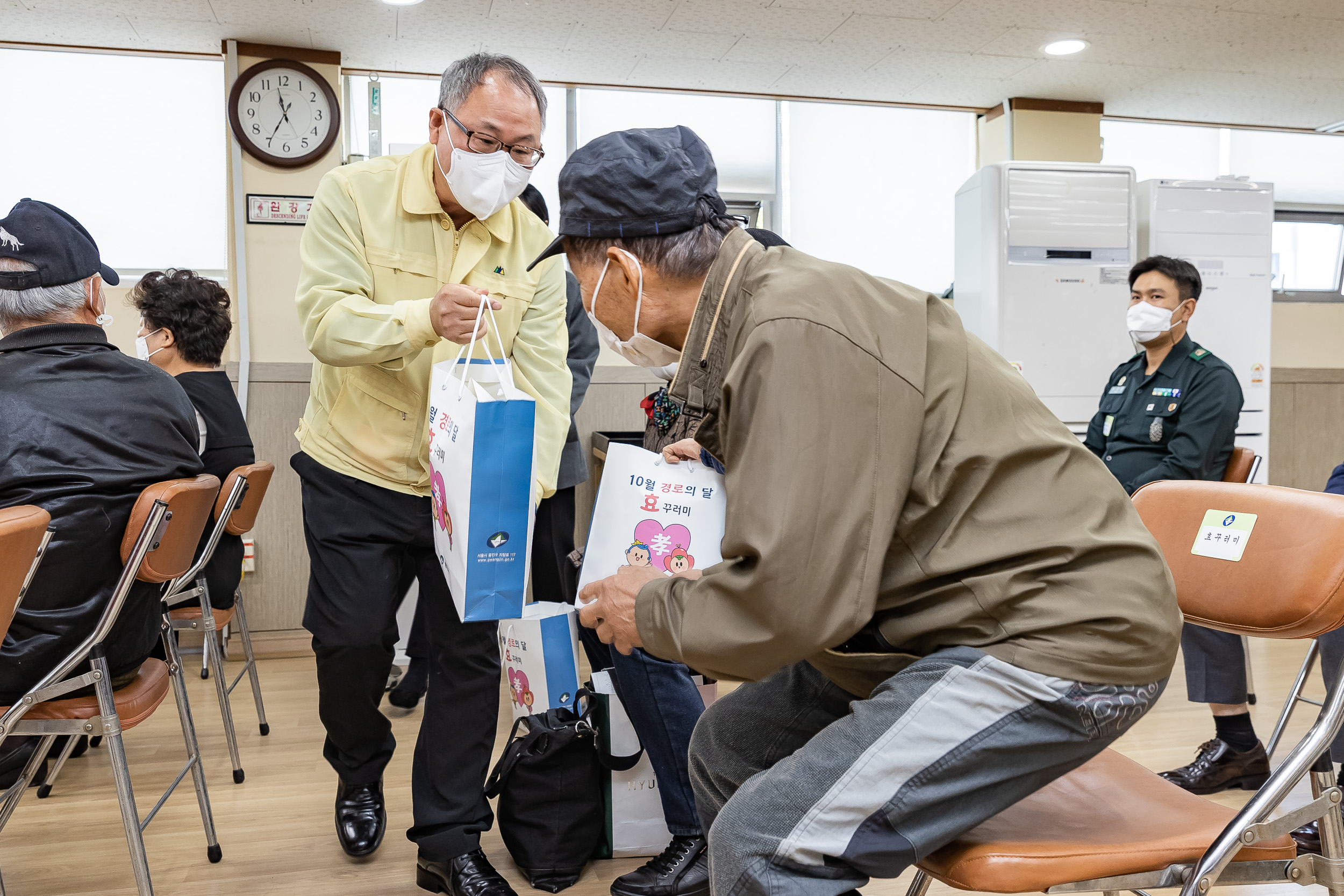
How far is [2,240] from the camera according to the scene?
5.47 feet

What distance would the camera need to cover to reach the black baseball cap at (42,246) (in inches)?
65.8

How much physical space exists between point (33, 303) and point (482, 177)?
84cm

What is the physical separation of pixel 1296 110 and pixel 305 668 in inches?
220

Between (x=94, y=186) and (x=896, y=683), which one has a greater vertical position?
(x=94, y=186)

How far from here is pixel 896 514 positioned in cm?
89

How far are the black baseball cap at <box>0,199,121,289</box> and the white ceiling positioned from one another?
6.85 feet

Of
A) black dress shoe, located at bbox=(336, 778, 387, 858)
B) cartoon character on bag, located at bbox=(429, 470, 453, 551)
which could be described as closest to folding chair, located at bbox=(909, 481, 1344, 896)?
cartoon character on bag, located at bbox=(429, 470, 453, 551)

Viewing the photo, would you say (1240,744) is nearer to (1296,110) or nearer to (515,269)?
(515,269)

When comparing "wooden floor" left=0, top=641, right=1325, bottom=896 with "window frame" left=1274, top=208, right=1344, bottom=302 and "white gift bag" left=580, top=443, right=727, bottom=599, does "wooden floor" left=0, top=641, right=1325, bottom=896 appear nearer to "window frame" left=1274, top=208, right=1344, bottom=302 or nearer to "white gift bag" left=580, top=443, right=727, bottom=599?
"white gift bag" left=580, top=443, right=727, bottom=599

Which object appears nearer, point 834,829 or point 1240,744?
point 834,829

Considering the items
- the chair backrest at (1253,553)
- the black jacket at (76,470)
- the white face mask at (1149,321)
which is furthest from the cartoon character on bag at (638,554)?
the white face mask at (1149,321)

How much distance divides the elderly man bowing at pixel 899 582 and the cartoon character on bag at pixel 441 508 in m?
0.55

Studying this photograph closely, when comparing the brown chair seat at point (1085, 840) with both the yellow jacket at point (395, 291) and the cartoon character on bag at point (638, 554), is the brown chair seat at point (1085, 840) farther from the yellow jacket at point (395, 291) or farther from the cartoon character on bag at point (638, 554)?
the yellow jacket at point (395, 291)

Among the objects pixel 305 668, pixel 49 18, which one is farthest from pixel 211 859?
pixel 49 18
